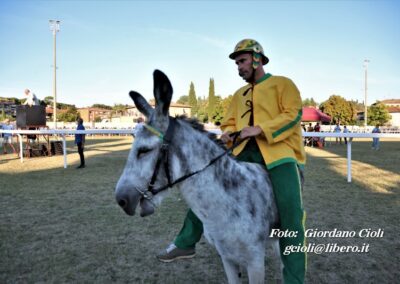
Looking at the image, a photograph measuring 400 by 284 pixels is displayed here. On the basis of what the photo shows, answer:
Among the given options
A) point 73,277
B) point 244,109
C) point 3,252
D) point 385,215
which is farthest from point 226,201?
point 385,215

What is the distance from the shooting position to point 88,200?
7.42 meters

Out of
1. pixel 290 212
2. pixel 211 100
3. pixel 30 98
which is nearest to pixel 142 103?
pixel 290 212

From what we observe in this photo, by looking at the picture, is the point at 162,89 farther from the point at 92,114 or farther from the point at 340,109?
the point at 92,114

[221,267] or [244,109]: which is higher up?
[244,109]

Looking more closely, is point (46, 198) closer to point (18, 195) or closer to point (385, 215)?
point (18, 195)

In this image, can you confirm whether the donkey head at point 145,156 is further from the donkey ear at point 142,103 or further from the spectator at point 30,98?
the spectator at point 30,98

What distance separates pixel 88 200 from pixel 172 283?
15.1 ft

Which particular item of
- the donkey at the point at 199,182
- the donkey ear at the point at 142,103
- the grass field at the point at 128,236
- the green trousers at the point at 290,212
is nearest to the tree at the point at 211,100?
the grass field at the point at 128,236

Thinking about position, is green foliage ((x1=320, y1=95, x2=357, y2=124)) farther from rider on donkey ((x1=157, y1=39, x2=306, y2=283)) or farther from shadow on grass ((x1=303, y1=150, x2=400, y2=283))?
rider on donkey ((x1=157, y1=39, x2=306, y2=283))

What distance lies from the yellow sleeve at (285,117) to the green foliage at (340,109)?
65.9m

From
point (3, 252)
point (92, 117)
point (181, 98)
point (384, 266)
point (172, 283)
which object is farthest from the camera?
point (181, 98)

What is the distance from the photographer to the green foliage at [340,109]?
206ft

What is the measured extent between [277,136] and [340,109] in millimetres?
68307

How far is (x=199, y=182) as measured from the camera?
6.82 ft
